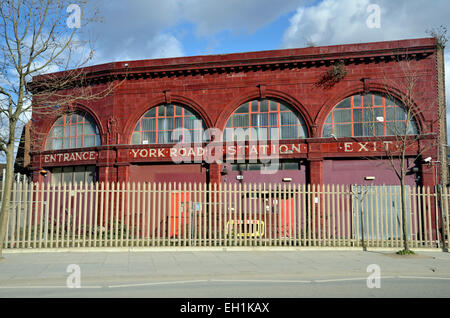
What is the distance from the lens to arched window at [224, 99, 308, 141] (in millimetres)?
21547

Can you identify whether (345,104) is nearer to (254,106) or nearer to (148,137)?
(254,106)

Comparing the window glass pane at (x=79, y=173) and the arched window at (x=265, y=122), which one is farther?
the window glass pane at (x=79, y=173)

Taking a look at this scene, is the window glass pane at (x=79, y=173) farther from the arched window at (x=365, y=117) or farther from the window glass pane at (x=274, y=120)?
the arched window at (x=365, y=117)

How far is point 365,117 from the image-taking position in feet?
68.2

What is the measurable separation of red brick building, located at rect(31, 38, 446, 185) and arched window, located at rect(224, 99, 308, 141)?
0.05 metres

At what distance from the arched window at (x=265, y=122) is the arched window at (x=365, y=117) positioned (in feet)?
4.97

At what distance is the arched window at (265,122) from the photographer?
21547 mm

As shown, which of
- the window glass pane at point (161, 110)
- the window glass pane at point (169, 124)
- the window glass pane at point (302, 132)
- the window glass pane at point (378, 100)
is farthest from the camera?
the window glass pane at point (161, 110)

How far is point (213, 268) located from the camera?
35.5ft

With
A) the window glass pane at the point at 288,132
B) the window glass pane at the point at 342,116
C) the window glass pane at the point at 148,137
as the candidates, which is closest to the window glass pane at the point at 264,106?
the window glass pane at the point at 288,132

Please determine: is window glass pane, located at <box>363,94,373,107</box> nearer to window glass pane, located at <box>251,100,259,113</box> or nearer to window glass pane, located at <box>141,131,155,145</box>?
window glass pane, located at <box>251,100,259,113</box>

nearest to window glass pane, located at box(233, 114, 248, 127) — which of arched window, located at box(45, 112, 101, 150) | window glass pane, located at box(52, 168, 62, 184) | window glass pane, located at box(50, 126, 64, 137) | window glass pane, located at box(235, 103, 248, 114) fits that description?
window glass pane, located at box(235, 103, 248, 114)
